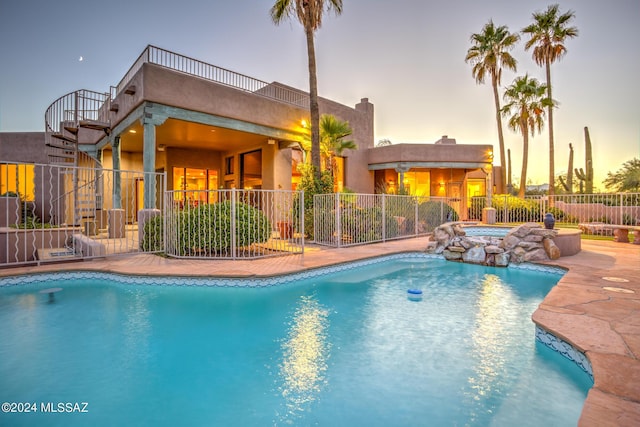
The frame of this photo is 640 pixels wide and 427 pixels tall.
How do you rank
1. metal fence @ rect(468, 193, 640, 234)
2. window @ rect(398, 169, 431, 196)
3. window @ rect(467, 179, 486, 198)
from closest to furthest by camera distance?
metal fence @ rect(468, 193, 640, 234), window @ rect(398, 169, 431, 196), window @ rect(467, 179, 486, 198)

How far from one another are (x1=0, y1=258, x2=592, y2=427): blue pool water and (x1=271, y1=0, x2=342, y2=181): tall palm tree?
18.9 ft

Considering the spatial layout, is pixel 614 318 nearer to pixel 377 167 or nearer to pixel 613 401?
pixel 613 401

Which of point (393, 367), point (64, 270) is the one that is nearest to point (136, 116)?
point (64, 270)

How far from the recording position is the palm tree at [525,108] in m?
17.4

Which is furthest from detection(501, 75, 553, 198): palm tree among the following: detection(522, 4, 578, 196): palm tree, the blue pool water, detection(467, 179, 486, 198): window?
the blue pool water

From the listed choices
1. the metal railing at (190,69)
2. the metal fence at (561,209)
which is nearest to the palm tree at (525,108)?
the metal fence at (561,209)

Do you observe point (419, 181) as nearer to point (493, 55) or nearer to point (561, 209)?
point (561, 209)

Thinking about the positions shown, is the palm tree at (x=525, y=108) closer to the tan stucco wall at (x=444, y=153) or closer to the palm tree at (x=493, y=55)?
the palm tree at (x=493, y=55)

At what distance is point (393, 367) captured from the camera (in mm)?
2877

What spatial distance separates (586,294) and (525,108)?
57.2 ft

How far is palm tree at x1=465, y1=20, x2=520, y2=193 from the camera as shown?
1759 centimetres

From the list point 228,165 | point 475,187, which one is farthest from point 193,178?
point 475,187

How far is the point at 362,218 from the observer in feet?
30.8

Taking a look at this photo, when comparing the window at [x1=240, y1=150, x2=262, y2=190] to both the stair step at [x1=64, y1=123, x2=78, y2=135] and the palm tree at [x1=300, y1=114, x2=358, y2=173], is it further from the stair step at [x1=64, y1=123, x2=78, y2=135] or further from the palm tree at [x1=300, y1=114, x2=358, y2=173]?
the stair step at [x1=64, y1=123, x2=78, y2=135]
